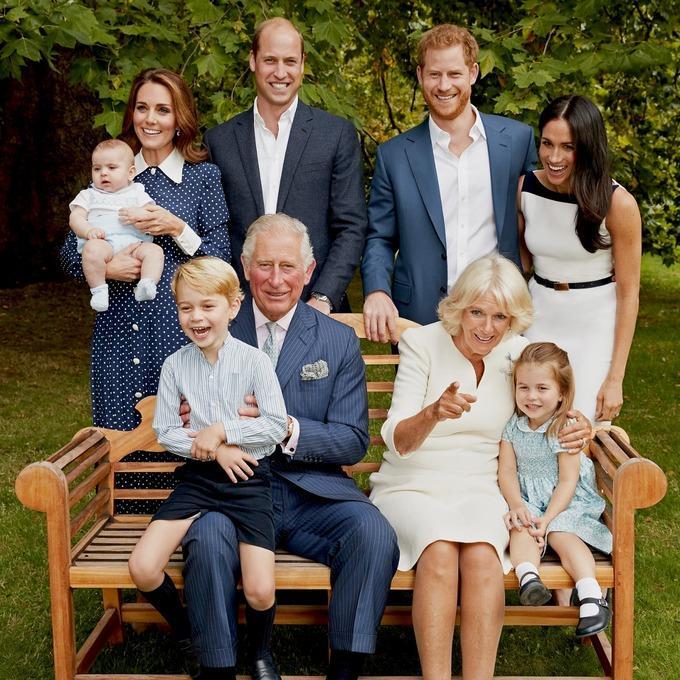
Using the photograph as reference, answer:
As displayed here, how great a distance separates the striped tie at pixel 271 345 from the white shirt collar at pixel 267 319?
20 millimetres

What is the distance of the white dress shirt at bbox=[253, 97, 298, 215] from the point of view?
13.6ft

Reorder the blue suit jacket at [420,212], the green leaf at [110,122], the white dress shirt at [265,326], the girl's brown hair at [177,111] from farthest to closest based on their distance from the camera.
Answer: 1. the green leaf at [110,122]
2. the blue suit jacket at [420,212]
3. the girl's brown hair at [177,111]
4. the white dress shirt at [265,326]

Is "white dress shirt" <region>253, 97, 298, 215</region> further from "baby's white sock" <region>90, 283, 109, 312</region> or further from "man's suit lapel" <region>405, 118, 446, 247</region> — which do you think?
"baby's white sock" <region>90, 283, 109, 312</region>

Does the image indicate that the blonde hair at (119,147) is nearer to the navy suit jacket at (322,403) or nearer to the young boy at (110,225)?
the young boy at (110,225)

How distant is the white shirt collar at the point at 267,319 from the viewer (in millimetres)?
3609

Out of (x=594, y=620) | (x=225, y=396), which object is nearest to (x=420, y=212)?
(x=225, y=396)

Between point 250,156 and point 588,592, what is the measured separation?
7.09ft

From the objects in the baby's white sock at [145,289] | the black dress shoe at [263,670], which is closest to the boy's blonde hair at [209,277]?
the baby's white sock at [145,289]

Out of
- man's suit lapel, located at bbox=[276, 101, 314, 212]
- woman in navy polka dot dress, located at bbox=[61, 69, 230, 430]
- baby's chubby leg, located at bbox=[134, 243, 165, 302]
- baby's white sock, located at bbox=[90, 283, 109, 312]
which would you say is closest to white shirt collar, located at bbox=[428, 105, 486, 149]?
man's suit lapel, located at bbox=[276, 101, 314, 212]

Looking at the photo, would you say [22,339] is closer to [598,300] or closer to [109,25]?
[109,25]

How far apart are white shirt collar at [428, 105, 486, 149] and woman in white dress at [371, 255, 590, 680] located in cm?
76

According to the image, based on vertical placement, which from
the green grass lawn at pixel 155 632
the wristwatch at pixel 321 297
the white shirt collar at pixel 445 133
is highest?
the white shirt collar at pixel 445 133

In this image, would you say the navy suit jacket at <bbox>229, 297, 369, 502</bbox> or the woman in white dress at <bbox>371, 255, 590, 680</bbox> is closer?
the woman in white dress at <bbox>371, 255, 590, 680</bbox>

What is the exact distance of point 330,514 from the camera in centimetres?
337
